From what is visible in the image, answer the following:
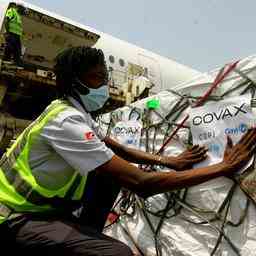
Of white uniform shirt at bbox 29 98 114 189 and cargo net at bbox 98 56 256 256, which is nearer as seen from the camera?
white uniform shirt at bbox 29 98 114 189

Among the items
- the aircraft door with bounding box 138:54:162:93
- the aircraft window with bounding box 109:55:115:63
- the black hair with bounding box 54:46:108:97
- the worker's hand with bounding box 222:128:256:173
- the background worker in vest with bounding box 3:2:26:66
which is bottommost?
the aircraft door with bounding box 138:54:162:93

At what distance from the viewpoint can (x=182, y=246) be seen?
6.89 feet

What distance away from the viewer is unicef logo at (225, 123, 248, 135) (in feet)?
6.10

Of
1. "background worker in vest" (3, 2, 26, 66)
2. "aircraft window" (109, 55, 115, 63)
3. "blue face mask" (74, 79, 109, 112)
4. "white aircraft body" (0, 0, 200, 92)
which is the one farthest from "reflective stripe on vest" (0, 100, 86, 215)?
"aircraft window" (109, 55, 115, 63)

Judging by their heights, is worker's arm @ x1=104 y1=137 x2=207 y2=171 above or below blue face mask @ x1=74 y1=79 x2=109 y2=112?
below

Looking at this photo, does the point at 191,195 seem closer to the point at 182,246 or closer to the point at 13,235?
the point at 182,246

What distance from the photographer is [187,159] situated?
202 cm

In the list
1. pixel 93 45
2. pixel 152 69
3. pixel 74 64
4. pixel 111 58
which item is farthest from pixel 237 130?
pixel 152 69

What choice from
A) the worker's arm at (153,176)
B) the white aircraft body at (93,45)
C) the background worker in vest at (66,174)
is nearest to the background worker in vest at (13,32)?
the white aircraft body at (93,45)

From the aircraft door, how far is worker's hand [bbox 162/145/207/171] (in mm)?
8755

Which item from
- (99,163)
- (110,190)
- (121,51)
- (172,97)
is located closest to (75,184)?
(99,163)

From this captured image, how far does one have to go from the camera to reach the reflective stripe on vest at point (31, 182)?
4.82ft

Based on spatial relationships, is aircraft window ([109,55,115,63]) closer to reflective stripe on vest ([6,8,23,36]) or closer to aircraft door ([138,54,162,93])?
aircraft door ([138,54,162,93])

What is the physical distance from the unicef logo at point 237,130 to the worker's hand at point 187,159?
151 mm
